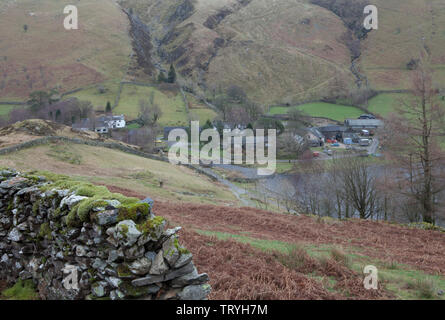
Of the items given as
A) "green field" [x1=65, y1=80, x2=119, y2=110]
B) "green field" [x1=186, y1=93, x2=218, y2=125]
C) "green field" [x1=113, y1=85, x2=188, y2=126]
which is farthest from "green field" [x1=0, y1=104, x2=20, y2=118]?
"green field" [x1=186, y1=93, x2=218, y2=125]

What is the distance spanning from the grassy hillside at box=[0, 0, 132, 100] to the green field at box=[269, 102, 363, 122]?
7112 centimetres

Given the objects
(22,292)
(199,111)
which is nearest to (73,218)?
(22,292)

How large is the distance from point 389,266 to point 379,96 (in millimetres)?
133139

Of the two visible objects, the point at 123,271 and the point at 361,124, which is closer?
the point at 123,271

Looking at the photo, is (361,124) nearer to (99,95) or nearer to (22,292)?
(99,95)

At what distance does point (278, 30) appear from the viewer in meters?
190

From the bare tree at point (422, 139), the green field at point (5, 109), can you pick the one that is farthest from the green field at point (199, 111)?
the bare tree at point (422, 139)

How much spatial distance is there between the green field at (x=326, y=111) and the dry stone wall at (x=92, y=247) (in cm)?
10827

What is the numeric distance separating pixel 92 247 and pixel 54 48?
6396 inches

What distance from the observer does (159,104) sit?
357ft

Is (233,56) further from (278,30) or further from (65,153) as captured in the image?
(65,153)

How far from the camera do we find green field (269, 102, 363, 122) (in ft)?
356

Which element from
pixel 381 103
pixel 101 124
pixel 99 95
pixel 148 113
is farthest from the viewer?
pixel 381 103

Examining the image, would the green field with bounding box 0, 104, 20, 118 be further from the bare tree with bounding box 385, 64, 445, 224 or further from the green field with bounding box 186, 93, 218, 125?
the bare tree with bounding box 385, 64, 445, 224
